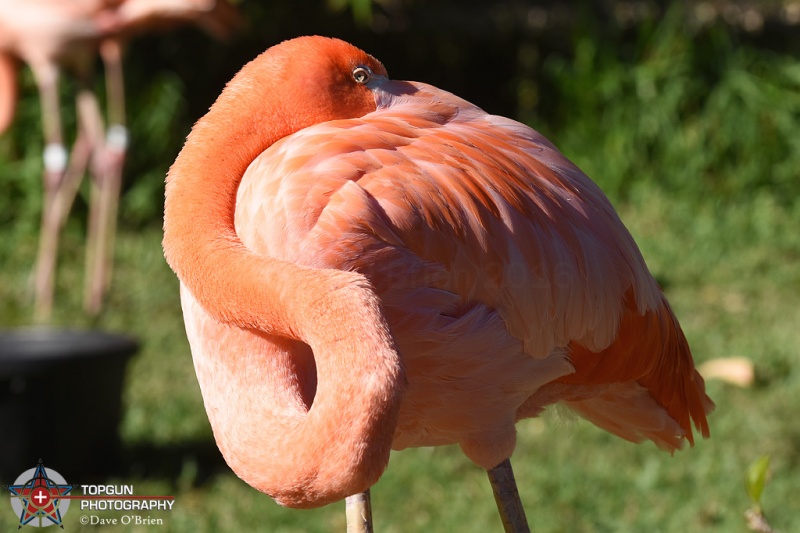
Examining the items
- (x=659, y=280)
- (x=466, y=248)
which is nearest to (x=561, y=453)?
(x=659, y=280)

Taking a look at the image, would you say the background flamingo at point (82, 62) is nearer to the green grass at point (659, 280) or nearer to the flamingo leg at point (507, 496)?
the green grass at point (659, 280)

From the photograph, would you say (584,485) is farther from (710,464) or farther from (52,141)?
(52,141)

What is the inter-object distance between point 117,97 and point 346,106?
144 inches

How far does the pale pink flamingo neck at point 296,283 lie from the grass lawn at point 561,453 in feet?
3.20

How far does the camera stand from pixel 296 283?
142cm

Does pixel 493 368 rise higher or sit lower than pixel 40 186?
higher

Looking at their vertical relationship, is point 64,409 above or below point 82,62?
below

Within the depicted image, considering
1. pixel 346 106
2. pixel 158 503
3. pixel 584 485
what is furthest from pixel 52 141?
pixel 346 106

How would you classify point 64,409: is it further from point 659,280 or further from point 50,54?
point 659,280

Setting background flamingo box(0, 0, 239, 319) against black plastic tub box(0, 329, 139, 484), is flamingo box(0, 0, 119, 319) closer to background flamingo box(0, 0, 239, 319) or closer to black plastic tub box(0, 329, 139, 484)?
background flamingo box(0, 0, 239, 319)

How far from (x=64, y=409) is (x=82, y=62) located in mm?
2124

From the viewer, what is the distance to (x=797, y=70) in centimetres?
616

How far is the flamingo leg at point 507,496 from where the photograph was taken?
197 centimetres

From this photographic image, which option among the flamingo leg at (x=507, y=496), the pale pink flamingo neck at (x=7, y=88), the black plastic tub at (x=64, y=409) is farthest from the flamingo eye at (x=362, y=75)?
the pale pink flamingo neck at (x=7, y=88)
